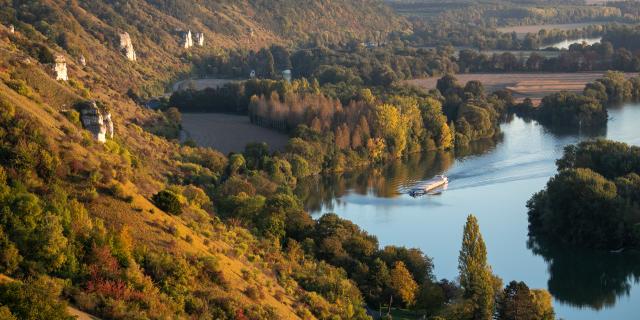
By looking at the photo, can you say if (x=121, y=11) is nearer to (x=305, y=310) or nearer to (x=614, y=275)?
(x=614, y=275)

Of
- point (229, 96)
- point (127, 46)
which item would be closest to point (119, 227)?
point (229, 96)

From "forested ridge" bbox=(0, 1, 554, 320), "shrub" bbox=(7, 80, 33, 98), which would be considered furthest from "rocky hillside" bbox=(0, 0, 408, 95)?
"shrub" bbox=(7, 80, 33, 98)

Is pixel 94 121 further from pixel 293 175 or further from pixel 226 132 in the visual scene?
pixel 226 132

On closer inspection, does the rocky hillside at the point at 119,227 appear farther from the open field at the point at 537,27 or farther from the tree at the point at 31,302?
the open field at the point at 537,27

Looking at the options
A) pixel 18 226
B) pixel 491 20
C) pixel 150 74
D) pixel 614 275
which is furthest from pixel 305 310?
pixel 491 20

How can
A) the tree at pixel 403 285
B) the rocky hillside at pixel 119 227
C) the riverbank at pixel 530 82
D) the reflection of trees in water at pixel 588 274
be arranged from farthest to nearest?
the riverbank at pixel 530 82 < the reflection of trees in water at pixel 588 274 < the tree at pixel 403 285 < the rocky hillside at pixel 119 227

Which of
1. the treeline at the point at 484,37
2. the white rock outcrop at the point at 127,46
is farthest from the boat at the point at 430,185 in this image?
the treeline at the point at 484,37
